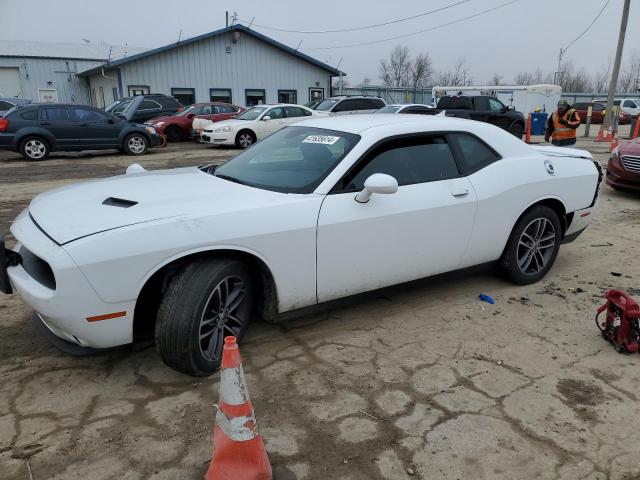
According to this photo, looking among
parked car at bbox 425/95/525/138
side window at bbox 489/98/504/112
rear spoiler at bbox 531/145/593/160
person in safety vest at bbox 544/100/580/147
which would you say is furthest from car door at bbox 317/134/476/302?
side window at bbox 489/98/504/112

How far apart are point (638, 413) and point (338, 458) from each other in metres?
1.72

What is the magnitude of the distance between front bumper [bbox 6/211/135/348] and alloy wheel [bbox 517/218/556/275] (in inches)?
131

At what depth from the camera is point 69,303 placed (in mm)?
2662

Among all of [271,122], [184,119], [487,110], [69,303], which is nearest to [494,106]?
[487,110]

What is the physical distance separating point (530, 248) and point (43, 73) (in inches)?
1390

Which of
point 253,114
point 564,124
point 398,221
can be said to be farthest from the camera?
point 253,114

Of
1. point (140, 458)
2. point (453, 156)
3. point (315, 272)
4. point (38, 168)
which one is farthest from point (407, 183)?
point (38, 168)

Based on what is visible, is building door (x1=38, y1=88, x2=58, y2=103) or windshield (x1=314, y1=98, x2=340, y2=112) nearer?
windshield (x1=314, y1=98, x2=340, y2=112)

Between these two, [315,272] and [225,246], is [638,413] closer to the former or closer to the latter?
[315,272]

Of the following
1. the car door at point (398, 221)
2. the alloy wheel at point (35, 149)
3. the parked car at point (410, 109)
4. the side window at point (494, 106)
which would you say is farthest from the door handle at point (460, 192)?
the side window at point (494, 106)

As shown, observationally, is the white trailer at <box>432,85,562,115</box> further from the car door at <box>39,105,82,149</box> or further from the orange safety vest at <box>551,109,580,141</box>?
the car door at <box>39,105,82,149</box>

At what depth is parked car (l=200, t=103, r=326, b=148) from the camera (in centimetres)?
1594

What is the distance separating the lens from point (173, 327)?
9.36ft

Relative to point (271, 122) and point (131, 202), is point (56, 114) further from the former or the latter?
point (131, 202)
